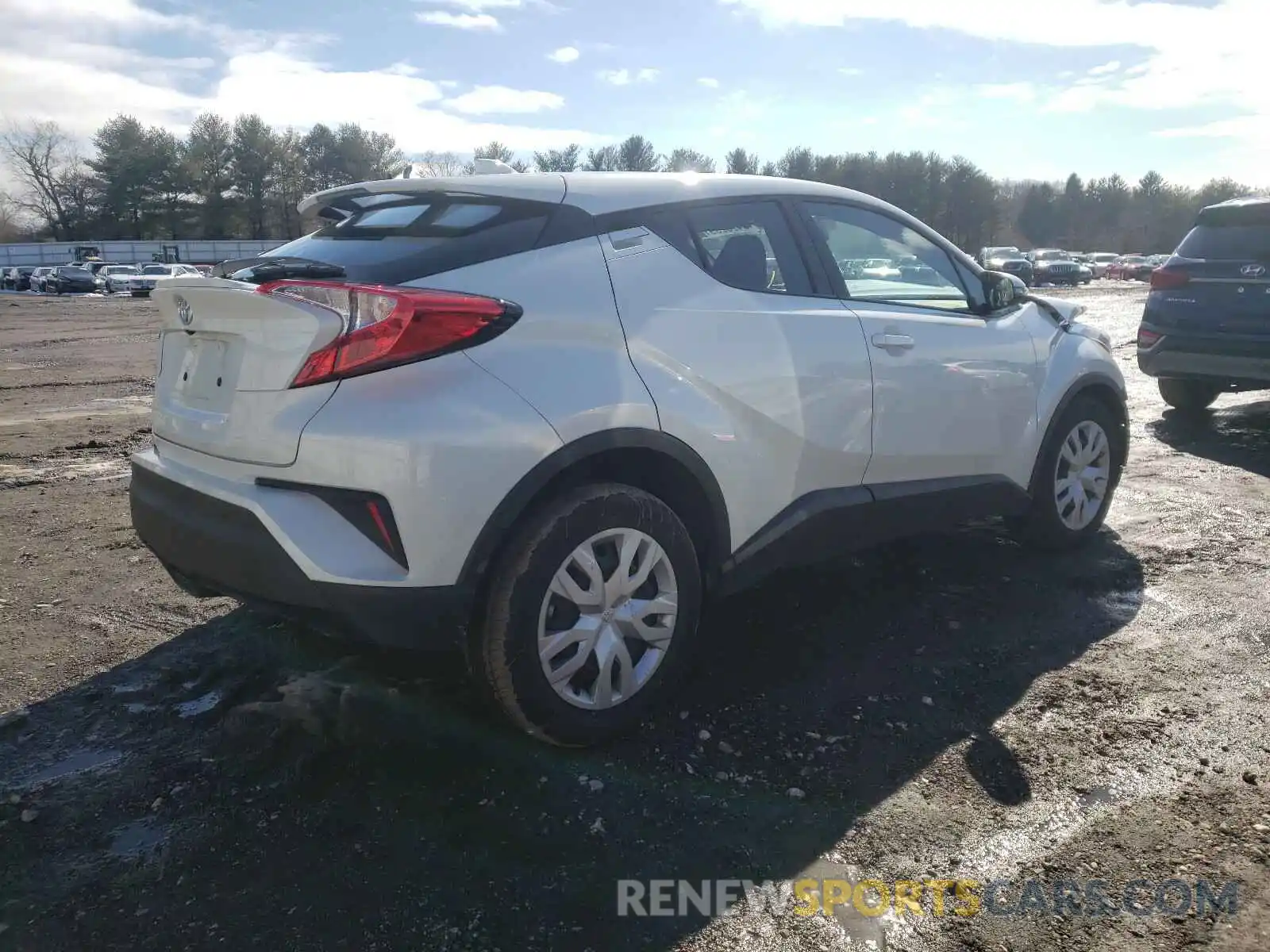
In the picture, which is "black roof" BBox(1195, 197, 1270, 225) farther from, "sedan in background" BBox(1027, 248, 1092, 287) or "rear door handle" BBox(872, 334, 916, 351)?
"sedan in background" BBox(1027, 248, 1092, 287)

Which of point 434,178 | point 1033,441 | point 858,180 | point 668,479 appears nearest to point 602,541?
point 668,479

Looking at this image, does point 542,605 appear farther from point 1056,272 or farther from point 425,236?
point 1056,272

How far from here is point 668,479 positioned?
10.4ft

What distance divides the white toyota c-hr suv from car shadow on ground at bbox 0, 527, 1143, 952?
33cm

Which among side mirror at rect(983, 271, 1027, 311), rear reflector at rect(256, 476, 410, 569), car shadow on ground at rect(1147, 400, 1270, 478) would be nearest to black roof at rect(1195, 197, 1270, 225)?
car shadow on ground at rect(1147, 400, 1270, 478)

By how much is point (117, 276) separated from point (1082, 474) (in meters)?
49.3

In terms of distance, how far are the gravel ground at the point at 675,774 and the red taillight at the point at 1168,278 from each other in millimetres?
4286

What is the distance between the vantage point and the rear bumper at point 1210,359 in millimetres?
7590

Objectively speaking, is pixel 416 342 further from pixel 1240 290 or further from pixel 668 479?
pixel 1240 290

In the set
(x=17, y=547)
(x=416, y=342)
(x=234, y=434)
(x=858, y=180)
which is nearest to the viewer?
(x=416, y=342)

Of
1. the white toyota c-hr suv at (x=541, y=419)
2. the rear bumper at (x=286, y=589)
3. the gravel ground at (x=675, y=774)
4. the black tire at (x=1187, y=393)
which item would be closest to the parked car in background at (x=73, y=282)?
the gravel ground at (x=675, y=774)

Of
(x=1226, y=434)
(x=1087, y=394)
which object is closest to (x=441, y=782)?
(x=1087, y=394)

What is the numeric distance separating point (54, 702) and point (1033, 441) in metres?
4.18

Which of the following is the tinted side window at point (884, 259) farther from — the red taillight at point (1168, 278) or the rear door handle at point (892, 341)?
the red taillight at point (1168, 278)
